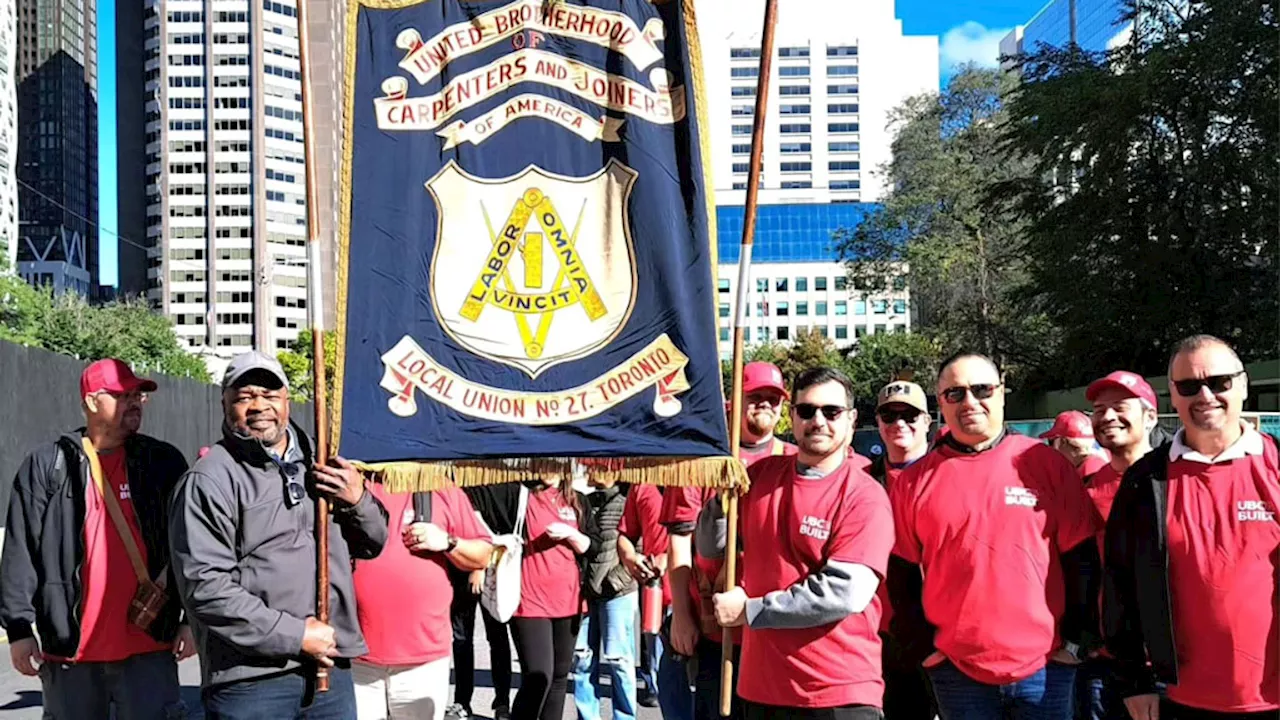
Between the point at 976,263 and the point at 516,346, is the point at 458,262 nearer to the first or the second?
the point at 516,346

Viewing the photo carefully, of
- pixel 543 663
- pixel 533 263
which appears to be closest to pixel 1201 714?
pixel 533 263

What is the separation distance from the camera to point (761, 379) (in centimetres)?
575

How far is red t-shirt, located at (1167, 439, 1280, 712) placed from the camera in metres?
4.06

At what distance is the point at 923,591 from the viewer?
15.8 ft

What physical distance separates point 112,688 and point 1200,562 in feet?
12.4

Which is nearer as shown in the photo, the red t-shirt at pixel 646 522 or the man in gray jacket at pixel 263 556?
the man in gray jacket at pixel 263 556

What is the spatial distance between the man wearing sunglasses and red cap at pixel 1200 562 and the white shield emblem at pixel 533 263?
1.84 m

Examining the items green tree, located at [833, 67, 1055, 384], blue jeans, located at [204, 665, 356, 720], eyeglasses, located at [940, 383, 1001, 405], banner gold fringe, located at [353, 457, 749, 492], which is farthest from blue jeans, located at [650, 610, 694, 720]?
green tree, located at [833, 67, 1055, 384]

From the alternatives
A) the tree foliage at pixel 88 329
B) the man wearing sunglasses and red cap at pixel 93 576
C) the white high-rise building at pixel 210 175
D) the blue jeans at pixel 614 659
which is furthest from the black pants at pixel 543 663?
the white high-rise building at pixel 210 175

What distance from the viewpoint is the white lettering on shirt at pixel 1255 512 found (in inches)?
161

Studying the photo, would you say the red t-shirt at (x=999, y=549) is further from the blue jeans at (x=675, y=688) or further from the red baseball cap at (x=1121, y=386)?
the blue jeans at (x=675, y=688)

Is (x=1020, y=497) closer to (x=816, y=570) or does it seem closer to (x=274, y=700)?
(x=816, y=570)

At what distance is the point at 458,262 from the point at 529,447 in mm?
693

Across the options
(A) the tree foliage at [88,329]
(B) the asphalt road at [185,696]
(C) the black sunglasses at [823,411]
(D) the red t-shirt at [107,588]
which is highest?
(A) the tree foliage at [88,329]
